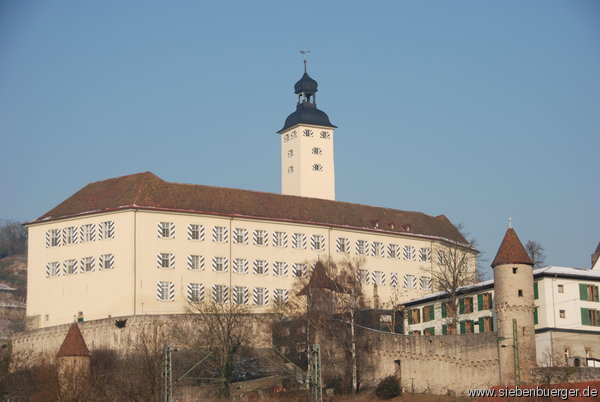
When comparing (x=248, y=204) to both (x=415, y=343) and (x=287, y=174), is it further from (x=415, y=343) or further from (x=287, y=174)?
(x=415, y=343)

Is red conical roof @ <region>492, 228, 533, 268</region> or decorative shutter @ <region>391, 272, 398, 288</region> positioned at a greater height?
decorative shutter @ <region>391, 272, 398, 288</region>

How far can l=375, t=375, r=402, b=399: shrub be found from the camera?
76562mm

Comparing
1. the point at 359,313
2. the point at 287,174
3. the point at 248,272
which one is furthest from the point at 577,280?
the point at 287,174

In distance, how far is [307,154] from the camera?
4525 inches

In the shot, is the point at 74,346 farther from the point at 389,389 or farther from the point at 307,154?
the point at 307,154

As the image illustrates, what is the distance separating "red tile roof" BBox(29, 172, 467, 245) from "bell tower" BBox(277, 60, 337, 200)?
6.84 meters

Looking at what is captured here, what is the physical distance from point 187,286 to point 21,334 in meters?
11.4

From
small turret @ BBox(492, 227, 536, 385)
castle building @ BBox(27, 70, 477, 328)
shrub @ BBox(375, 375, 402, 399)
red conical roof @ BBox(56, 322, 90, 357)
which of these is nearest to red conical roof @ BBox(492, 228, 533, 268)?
small turret @ BBox(492, 227, 536, 385)

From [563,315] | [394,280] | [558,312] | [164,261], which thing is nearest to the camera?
[558,312]

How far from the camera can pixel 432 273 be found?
4139 inches

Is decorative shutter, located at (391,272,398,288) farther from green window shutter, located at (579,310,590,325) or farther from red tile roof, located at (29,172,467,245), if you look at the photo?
green window shutter, located at (579,310,590,325)

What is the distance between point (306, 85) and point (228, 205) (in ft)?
84.0

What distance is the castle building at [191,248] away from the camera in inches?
3627

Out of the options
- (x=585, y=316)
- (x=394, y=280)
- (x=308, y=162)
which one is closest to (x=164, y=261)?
(x=394, y=280)
